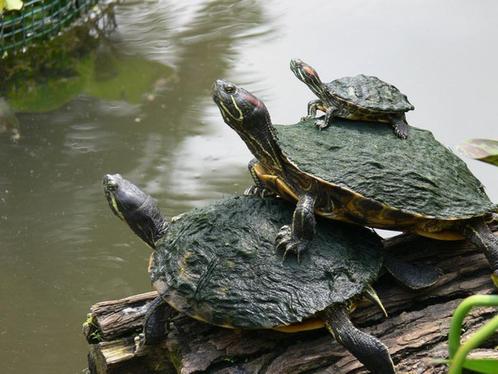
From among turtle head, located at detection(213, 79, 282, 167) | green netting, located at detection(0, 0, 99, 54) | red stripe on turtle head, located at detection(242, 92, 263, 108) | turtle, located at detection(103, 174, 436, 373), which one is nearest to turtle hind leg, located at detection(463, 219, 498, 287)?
turtle, located at detection(103, 174, 436, 373)

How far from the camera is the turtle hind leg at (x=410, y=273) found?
7.22 feet

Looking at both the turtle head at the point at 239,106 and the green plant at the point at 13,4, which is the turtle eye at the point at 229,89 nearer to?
the turtle head at the point at 239,106

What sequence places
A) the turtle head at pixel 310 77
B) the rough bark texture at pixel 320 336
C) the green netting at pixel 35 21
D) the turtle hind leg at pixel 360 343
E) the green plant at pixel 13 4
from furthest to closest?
the green netting at pixel 35 21
the green plant at pixel 13 4
the turtle head at pixel 310 77
the rough bark texture at pixel 320 336
the turtle hind leg at pixel 360 343

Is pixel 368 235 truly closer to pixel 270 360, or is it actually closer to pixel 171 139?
pixel 270 360

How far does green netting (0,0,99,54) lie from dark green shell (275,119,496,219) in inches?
128

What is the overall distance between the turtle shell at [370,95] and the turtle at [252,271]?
1.30ft

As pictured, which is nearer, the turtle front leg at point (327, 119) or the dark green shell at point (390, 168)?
the dark green shell at point (390, 168)

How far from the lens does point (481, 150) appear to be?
1405 millimetres

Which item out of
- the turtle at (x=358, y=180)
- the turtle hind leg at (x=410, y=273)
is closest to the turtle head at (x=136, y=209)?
the turtle at (x=358, y=180)

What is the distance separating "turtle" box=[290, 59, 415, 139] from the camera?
2367 millimetres

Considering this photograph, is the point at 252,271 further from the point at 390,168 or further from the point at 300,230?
the point at 390,168

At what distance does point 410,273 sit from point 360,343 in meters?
0.35

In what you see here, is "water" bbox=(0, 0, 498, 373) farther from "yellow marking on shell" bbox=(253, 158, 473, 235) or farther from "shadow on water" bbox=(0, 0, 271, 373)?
"yellow marking on shell" bbox=(253, 158, 473, 235)

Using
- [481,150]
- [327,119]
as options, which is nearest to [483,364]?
[481,150]
